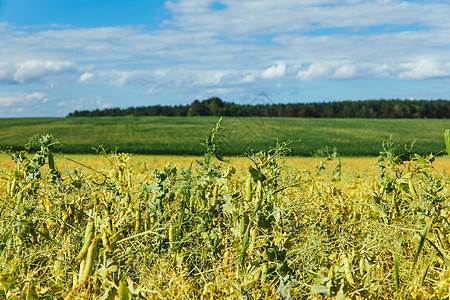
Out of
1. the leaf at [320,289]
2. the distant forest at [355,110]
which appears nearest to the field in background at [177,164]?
the leaf at [320,289]

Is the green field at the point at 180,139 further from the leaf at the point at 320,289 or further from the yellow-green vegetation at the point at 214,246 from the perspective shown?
the leaf at the point at 320,289

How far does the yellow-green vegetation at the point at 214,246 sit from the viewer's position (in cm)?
182

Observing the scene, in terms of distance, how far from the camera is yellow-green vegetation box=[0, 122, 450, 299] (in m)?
1.82

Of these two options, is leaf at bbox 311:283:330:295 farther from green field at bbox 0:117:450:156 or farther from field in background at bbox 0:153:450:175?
→ green field at bbox 0:117:450:156

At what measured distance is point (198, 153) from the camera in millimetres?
28797

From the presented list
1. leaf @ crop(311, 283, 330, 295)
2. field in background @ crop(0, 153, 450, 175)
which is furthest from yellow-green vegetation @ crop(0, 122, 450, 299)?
field in background @ crop(0, 153, 450, 175)

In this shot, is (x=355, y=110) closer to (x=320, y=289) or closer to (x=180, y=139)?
(x=180, y=139)

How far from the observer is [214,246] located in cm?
238

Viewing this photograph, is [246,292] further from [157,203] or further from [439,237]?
[439,237]

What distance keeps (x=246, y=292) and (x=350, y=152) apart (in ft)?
97.7

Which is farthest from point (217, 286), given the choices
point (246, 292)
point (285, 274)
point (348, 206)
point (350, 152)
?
point (350, 152)

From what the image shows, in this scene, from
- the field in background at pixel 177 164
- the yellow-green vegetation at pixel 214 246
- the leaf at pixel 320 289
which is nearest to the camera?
the leaf at pixel 320 289

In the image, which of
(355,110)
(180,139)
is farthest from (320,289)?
(355,110)

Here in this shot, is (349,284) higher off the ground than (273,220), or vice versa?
(273,220)
